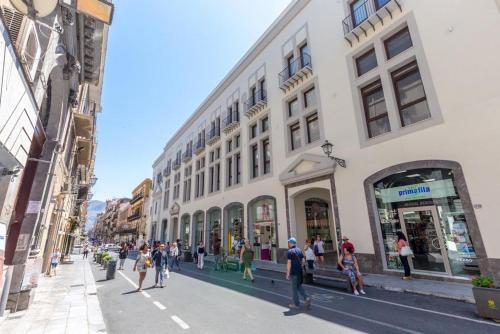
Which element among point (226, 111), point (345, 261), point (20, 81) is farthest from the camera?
point (226, 111)

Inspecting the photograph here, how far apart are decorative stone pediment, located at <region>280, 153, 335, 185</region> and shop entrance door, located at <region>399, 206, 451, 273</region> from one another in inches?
168

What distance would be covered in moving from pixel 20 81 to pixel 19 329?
521 centimetres

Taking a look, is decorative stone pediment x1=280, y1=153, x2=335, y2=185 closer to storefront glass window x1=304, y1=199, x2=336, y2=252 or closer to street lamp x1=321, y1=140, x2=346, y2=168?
street lamp x1=321, y1=140, x2=346, y2=168

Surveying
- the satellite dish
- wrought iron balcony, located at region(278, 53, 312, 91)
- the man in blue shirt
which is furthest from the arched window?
the satellite dish

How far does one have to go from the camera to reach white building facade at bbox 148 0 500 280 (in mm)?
9133

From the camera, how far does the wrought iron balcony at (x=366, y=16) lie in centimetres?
1230

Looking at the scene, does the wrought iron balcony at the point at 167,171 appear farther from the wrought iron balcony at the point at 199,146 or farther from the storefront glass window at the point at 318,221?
the storefront glass window at the point at 318,221

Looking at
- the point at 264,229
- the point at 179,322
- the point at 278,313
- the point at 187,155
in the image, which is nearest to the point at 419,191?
the point at 278,313

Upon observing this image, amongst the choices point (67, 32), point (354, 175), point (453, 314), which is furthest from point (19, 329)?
point (354, 175)

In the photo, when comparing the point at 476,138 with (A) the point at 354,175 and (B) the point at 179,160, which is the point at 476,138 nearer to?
(A) the point at 354,175

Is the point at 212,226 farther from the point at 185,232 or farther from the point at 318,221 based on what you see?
the point at 318,221

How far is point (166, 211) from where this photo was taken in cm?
3800

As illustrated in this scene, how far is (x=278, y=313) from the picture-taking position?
635 cm

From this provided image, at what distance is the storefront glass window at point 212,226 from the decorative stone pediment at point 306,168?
35.4ft
